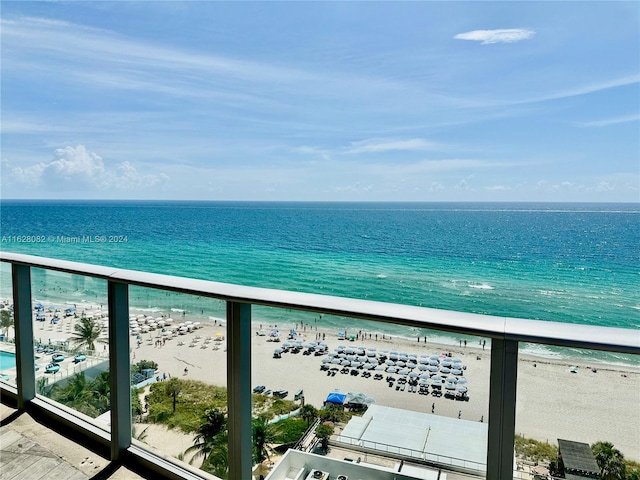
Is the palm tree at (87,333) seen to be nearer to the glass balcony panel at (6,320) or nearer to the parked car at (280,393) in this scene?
the glass balcony panel at (6,320)

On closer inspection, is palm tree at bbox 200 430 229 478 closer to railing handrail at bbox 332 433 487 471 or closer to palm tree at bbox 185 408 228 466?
palm tree at bbox 185 408 228 466

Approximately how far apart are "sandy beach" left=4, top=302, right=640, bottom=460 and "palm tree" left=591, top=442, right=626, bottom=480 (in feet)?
0.05

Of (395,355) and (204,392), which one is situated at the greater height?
(395,355)

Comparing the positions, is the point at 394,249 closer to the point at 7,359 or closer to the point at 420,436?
the point at 7,359

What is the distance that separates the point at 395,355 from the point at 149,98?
5346 cm

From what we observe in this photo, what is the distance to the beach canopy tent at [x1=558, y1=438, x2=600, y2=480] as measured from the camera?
3.07ft

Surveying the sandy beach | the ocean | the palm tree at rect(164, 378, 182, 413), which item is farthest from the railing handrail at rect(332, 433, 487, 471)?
the ocean

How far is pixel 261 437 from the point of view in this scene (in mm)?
1407

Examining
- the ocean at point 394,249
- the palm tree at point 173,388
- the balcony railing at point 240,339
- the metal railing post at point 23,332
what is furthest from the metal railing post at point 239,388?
the ocean at point 394,249

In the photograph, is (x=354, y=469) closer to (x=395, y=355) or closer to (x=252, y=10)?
(x=395, y=355)

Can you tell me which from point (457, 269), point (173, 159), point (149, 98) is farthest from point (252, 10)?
point (457, 269)

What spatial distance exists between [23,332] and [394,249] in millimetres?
36480

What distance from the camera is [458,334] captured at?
1.04 m

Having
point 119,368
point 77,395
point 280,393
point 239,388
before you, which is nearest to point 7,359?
point 77,395
